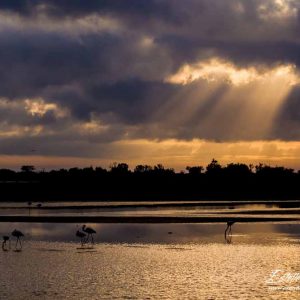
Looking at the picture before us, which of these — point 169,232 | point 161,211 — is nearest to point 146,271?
A: point 169,232

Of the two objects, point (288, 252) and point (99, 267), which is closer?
point (99, 267)

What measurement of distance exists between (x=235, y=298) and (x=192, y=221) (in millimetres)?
24623

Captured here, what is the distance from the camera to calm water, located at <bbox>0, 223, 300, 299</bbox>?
17.8 metres

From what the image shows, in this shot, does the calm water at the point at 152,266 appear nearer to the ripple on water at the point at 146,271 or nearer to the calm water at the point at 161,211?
the ripple on water at the point at 146,271

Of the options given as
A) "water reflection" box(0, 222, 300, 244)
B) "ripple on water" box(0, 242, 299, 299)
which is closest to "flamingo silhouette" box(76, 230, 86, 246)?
"water reflection" box(0, 222, 300, 244)

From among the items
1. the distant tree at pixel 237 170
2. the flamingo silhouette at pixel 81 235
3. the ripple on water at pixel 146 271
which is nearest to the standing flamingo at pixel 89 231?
the flamingo silhouette at pixel 81 235

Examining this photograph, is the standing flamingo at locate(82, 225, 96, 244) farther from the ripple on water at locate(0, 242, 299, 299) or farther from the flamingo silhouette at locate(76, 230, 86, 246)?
the ripple on water at locate(0, 242, 299, 299)

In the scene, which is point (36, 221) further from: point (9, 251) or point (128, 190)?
point (128, 190)

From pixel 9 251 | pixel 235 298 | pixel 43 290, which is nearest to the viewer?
pixel 235 298

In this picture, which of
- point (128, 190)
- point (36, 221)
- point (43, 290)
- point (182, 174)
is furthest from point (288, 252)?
point (182, 174)

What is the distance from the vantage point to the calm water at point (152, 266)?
17750 mm

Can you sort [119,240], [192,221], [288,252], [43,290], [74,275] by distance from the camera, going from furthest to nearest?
[192,221]
[119,240]
[288,252]
[74,275]
[43,290]

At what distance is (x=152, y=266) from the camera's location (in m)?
21.7

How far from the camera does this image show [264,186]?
106750 mm
